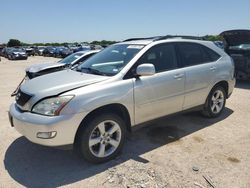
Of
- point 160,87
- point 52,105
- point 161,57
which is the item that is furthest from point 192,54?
point 52,105

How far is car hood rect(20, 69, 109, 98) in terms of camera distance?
340cm

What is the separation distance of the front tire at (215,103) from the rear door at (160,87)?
3.18 ft

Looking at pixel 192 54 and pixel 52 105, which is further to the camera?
→ pixel 192 54

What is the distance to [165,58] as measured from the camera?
438cm

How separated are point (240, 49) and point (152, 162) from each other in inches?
288

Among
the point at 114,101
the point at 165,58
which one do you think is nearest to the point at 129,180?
the point at 114,101

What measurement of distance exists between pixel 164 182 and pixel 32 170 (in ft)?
5.76

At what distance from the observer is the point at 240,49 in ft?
30.9

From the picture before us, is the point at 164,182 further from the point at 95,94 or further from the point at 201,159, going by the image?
the point at 95,94

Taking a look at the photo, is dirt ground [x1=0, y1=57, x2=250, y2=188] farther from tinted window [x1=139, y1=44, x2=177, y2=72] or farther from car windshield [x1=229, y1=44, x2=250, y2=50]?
car windshield [x1=229, y1=44, x2=250, y2=50]

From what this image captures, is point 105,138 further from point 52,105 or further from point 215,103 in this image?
point 215,103

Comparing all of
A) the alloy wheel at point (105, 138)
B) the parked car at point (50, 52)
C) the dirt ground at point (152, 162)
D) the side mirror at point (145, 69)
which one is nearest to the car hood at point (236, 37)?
the dirt ground at point (152, 162)

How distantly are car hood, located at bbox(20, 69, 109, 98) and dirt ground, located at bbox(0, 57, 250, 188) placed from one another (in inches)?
40.8

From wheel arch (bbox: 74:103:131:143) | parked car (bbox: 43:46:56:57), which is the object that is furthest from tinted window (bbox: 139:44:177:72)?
parked car (bbox: 43:46:56:57)
